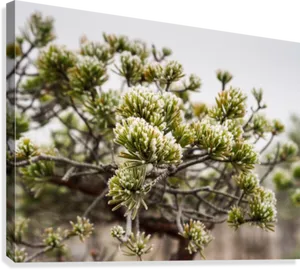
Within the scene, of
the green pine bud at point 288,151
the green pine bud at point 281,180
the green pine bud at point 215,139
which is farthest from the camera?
the green pine bud at point 281,180

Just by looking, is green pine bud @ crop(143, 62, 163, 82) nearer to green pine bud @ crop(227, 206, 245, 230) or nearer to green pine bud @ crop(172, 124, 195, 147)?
green pine bud @ crop(172, 124, 195, 147)

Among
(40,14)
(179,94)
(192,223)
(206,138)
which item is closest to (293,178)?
(179,94)

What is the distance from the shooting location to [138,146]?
81 cm

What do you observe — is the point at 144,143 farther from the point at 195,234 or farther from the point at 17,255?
the point at 17,255

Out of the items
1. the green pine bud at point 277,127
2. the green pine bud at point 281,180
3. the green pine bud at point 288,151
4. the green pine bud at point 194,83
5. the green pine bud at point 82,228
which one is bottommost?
the green pine bud at point 82,228

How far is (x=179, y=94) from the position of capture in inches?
54.7

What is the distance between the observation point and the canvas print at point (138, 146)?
95 cm

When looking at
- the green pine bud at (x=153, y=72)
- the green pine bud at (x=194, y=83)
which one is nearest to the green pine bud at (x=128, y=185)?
the green pine bud at (x=153, y=72)

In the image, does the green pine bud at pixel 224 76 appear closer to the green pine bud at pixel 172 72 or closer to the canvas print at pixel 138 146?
the canvas print at pixel 138 146

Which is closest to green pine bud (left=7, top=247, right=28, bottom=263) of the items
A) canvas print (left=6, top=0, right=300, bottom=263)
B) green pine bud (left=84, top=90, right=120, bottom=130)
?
canvas print (left=6, top=0, right=300, bottom=263)

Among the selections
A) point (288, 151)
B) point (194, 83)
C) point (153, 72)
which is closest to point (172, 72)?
point (153, 72)

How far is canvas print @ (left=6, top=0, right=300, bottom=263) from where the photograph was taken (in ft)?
3.11

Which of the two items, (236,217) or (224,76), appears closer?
(236,217)

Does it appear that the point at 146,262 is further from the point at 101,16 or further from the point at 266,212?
the point at 101,16
